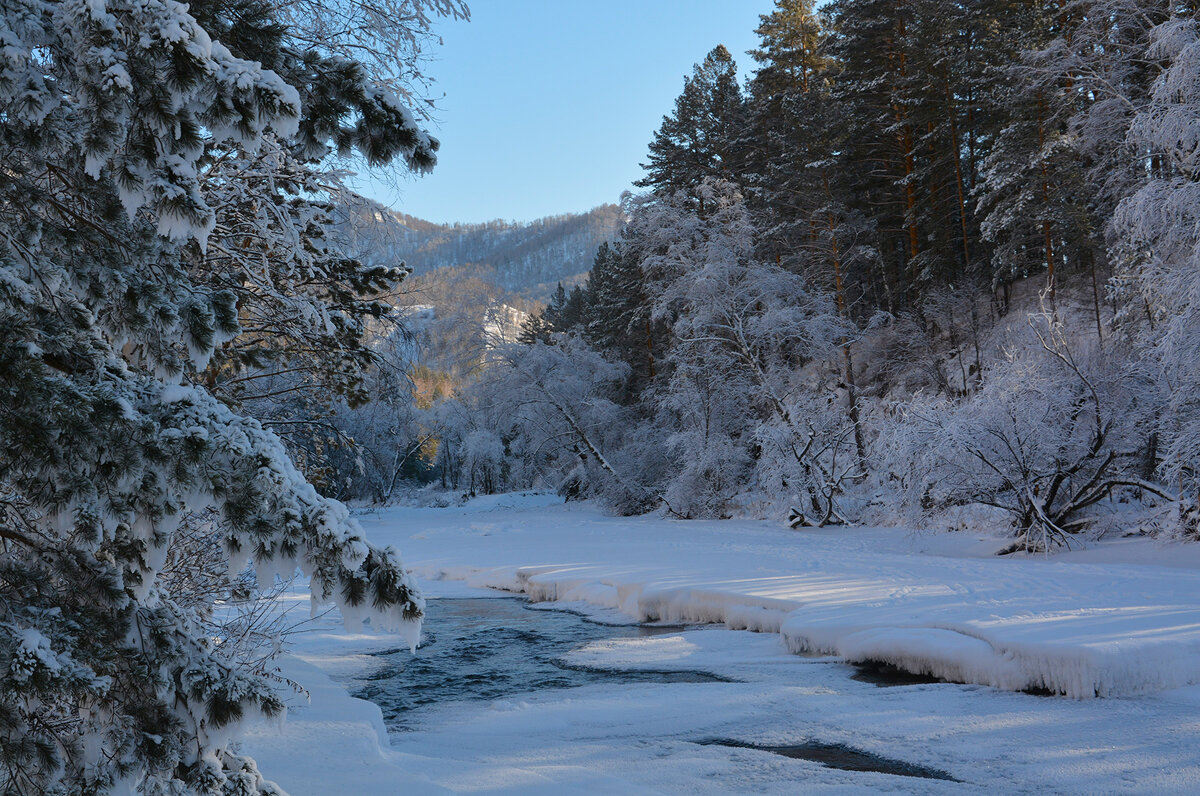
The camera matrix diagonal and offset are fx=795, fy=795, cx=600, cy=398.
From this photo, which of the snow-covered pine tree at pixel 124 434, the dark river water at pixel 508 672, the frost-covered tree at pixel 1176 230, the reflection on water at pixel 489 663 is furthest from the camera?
the frost-covered tree at pixel 1176 230

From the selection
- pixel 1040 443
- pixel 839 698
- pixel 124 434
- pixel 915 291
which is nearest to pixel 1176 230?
pixel 1040 443

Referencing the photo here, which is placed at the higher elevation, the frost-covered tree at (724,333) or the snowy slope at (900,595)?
the frost-covered tree at (724,333)

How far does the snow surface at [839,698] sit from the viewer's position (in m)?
5.87

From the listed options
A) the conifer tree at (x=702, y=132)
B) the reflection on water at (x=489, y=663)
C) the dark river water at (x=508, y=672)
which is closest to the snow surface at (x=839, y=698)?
the dark river water at (x=508, y=672)

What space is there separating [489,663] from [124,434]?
8.85m

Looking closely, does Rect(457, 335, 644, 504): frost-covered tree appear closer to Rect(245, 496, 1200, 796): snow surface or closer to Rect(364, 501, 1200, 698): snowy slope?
Rect(364, 501, 1200, 698): snowy slope

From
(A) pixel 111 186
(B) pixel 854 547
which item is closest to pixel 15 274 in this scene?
(A) pixel 111 186

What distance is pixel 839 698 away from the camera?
7910 mm

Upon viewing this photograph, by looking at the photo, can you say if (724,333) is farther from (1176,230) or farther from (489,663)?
(489,663)

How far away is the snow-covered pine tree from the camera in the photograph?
218 cm

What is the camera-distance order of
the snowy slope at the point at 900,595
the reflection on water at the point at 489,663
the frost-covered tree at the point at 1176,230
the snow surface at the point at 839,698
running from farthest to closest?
the frost-covered tree at the point at 1176,230 < the reflection on water at the point at 489,663 < the snowy slope at the point at 900,595 < the snow surface at the point at 839,698

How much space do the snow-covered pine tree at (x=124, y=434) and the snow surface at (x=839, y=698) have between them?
2.93 m

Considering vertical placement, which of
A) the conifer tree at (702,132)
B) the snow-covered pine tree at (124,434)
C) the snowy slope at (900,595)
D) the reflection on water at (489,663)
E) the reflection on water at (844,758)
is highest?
the conifer tree at (702,132)

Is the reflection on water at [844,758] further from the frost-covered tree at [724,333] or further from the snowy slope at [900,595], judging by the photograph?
the frost-covered tree at [724,333]
